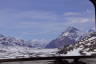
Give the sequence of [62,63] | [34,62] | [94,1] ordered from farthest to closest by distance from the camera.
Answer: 1. [34,62]
2. [62,63]
3. [94,1]

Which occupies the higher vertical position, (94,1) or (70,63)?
(94,1)

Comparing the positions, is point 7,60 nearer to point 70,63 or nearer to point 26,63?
point 26,63

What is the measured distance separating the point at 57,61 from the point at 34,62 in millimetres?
1245

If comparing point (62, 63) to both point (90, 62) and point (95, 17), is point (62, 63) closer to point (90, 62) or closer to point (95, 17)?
point (90, 62)

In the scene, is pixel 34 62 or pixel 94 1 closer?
pixel 94 1

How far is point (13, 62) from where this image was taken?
500 inches

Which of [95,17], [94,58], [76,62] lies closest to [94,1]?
[95,17]

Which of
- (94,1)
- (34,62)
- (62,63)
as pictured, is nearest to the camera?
(94,1)

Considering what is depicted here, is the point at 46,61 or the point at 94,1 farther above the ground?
the point at 94,1

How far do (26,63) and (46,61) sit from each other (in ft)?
3.32

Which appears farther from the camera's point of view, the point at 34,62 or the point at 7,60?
the point at 34,62

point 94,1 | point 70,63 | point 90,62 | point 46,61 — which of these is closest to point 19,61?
point 46,61

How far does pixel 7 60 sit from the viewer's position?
38.8ft

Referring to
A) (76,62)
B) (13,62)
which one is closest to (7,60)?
(13,62)
